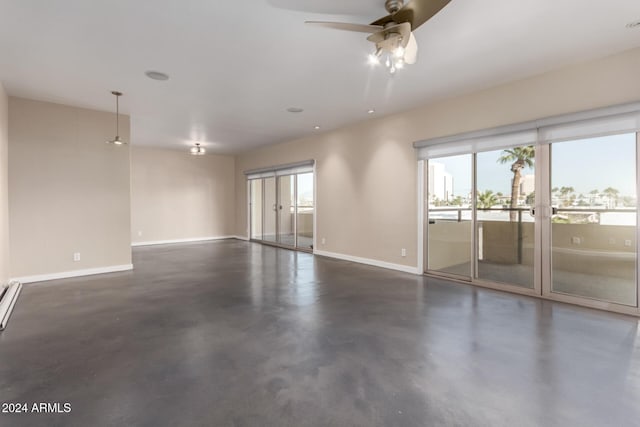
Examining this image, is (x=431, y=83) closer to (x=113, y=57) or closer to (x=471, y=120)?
(x=471, y=120)

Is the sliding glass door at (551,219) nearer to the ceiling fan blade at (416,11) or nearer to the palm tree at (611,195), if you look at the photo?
the palm tree at (611,195)

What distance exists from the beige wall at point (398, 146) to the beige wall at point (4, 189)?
504 cm

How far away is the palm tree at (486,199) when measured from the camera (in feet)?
14.0

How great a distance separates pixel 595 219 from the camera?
3.47m

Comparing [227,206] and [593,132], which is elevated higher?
[593,132]

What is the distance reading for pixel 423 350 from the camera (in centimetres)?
245

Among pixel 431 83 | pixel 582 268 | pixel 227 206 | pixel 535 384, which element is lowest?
pixel 535 384

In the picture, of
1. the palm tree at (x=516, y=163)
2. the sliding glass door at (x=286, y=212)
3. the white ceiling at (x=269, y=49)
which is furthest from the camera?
the sliding glass door at (x=286, y=212)

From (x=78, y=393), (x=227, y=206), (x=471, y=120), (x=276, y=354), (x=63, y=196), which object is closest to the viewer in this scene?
(x=78, y=393)

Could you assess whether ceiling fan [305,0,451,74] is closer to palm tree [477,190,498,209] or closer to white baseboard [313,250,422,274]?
palm tree [477,190,498,209]

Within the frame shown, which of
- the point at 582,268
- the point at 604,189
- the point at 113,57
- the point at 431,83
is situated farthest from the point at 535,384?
the point at 113,57

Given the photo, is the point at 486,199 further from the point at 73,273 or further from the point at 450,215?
the point at 73,273

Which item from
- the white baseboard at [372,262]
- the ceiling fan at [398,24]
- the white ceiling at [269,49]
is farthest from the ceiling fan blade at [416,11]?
the white baseboard at [372,262]

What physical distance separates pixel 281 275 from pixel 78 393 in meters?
3.21
